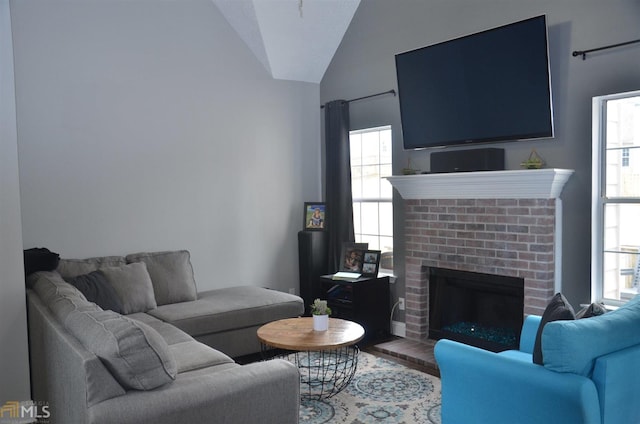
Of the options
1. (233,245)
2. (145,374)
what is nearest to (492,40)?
(233,245)

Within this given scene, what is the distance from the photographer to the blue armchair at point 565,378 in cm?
211

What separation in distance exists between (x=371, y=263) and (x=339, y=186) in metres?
0.88

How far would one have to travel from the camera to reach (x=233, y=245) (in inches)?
204

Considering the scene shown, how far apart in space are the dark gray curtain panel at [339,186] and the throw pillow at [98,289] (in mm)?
2180

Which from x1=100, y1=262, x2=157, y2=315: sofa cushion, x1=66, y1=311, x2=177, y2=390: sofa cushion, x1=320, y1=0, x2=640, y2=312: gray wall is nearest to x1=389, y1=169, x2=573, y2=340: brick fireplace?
x1=320, y1=0, x2=640, y2=312: gray wall

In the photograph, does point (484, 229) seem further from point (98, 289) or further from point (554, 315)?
point (98, 289)

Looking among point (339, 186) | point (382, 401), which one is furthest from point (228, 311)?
point (339, 186)

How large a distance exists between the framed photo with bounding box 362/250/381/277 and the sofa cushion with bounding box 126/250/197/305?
1.56 metres

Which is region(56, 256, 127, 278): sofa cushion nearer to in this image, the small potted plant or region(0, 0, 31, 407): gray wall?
region(0, 0, 31, 407): gray wall

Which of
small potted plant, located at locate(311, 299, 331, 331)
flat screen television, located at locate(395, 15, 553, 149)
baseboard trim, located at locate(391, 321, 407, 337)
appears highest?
flat screen television, located at locate(395, 15, 553, 149)

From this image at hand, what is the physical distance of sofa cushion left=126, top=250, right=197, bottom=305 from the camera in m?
4.35

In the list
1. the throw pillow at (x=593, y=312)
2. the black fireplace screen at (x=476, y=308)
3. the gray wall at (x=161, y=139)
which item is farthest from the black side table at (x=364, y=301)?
the throw pillow at (x=593, y=312)

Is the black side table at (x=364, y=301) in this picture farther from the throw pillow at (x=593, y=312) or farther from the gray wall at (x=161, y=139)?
the throw pillow at (x=593, y=312)

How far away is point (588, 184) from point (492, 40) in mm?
1250
